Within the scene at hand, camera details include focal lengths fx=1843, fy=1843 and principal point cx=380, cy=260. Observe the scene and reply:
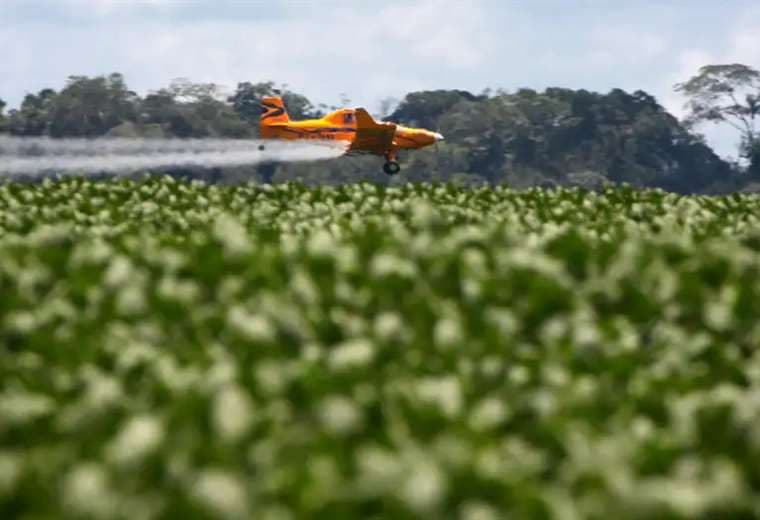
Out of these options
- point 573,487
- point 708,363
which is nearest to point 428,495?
point 573,487

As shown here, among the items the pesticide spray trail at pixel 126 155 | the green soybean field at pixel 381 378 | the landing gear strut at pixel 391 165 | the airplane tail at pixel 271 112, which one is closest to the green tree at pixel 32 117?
the pesticide spray trail at pixel 126 155

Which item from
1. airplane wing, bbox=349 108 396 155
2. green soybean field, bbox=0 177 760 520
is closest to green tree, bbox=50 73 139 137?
airplane wing, bbox=349 108 396 155

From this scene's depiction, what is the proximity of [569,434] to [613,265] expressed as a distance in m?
4.11

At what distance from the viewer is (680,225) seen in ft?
70.1

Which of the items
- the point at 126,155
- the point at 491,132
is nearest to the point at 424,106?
the point at 491,132

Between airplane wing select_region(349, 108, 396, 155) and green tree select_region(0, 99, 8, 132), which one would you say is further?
green tree select_region(0, 99, 8, 132)

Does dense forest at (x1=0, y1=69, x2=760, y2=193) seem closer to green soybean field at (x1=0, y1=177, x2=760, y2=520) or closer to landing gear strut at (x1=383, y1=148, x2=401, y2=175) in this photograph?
landing gear strut at (x1=383, y1=148, x2=401, y2=175)

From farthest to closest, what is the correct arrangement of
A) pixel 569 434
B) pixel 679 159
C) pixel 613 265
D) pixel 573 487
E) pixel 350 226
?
1. pixel 679 159
2. pixel 350 226
3. pixel 613 265
4. pixel 569 434
5. pixel 573 487

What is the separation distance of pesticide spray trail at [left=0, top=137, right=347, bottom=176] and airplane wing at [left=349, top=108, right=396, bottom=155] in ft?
4.02

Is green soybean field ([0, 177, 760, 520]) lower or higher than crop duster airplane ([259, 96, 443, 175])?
higher

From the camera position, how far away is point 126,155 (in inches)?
3342

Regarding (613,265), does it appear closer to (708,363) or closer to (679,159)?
(708,363)

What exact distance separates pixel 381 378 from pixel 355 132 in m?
78.2

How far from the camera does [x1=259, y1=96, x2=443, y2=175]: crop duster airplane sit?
277 ft
